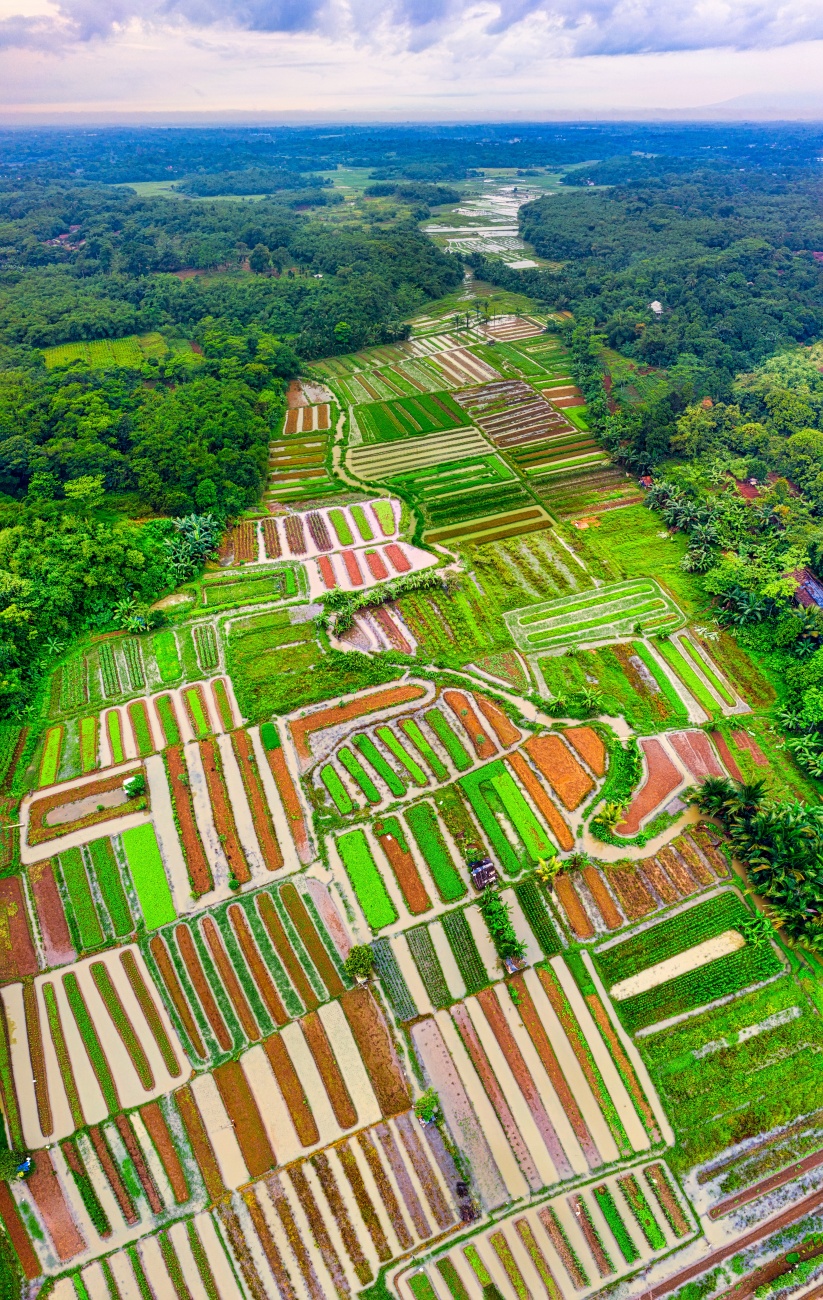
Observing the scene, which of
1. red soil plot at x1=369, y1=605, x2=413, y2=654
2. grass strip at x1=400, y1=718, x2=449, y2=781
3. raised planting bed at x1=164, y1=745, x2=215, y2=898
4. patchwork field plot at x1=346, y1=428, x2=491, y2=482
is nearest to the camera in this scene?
raised planting bed at x1=164, y1=745, x2=215, y2=898

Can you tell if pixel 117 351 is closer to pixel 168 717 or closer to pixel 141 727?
pixel 168 717

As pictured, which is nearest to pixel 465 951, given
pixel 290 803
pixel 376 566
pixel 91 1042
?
pixel 290 803

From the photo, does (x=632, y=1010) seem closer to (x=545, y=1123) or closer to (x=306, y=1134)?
(x=545, y=1123)

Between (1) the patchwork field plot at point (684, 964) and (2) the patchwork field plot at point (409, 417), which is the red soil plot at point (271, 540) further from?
(1) the patchwork field plot at point (684, 964)

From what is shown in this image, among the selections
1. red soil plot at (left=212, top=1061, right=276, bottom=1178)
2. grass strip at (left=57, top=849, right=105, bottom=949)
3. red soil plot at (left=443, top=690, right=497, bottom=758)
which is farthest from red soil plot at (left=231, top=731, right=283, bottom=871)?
red soil plot at (left=443, top=690, right=497, bottom=758)

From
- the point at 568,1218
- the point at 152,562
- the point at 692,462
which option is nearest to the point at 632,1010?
the point at 568,1218

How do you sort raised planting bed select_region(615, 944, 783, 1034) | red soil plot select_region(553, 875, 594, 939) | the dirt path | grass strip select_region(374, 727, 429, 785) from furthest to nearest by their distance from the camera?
grass strip select_region(374, 727, 429, 785), red soil plot select_region(553, 875, 594, 939), raised planting bed select_region(615, 944, 783, 1034), the dirt path

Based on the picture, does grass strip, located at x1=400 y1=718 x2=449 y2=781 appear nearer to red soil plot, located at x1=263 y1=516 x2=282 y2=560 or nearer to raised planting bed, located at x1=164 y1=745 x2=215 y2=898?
raised planting bed, located at x1=164 y1=745 x2=215 y2=898
